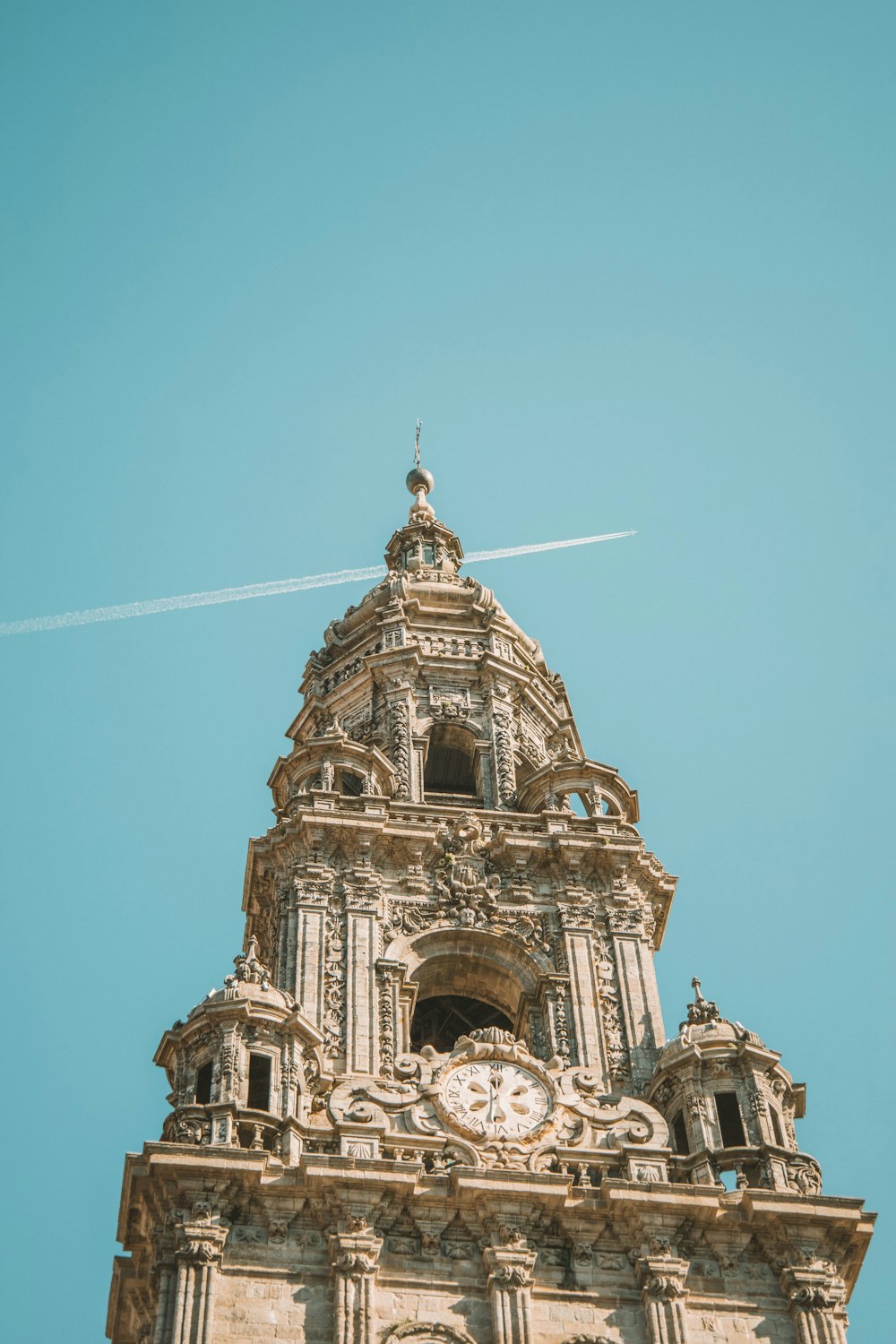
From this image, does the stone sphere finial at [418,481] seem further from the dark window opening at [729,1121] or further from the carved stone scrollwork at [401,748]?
the dark window opening at [729,1121]

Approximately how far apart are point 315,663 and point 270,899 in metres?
12.2

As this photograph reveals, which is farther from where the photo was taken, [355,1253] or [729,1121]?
[729,1121]

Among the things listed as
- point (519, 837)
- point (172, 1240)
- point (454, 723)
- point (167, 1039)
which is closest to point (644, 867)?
point (519, 837)

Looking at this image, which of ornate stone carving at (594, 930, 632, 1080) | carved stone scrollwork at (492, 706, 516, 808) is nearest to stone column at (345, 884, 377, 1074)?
ornate stone carving at (594, 930, 632, 1080)

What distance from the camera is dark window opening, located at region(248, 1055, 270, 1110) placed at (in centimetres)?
4303

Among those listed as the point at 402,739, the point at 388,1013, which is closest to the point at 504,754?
the point at 402,739

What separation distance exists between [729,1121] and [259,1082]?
29.2 ft

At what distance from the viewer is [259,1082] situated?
43.4 meters

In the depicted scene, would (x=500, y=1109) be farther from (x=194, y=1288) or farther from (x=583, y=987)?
(x=194, y=1288)

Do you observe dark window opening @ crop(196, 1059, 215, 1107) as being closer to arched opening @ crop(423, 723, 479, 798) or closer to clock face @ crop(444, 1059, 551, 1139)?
clock face @ crop(444, 1059, 551, 1139)

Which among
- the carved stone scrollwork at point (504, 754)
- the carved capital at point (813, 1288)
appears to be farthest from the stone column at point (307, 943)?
the carved capital at point (813, 1288)

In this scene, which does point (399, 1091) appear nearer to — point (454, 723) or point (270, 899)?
point (270, 899)

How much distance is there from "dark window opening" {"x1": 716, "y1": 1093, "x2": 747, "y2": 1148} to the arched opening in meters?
15.0

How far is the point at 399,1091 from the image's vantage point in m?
44.0
